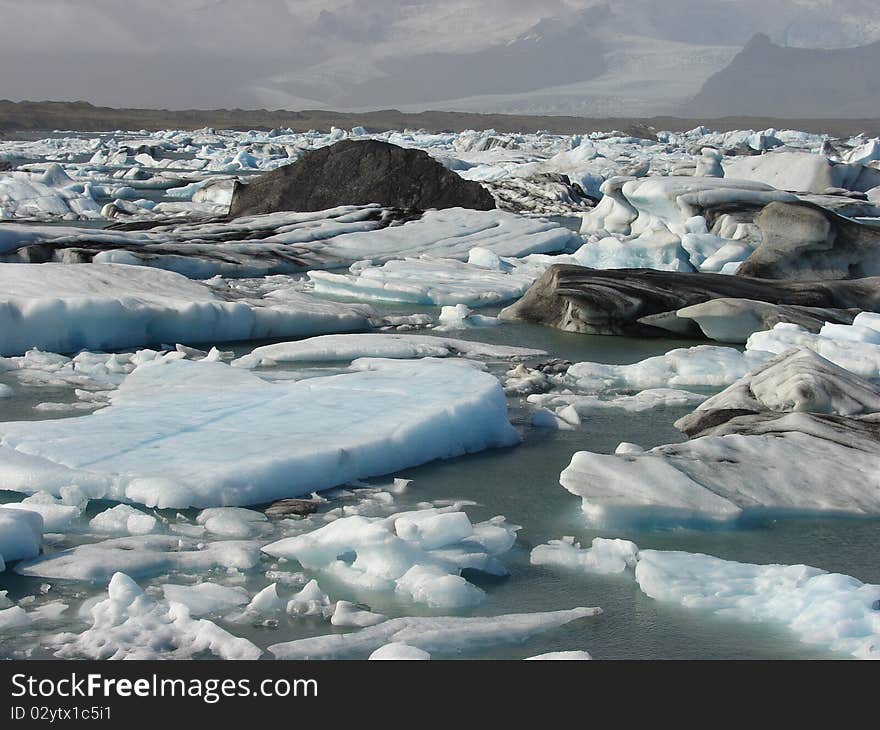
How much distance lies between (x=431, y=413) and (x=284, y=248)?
24.5 ft

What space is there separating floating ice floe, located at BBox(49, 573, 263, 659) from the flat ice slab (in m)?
0.89

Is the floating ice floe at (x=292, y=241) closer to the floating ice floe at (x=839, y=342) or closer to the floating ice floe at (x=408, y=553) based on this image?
the floating ice floe at (x=839, y=342)

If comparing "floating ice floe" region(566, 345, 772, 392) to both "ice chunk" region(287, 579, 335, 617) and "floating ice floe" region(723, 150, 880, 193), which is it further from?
"floating ice floe" region(723, 150, 880, 193)

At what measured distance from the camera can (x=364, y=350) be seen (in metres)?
6.98

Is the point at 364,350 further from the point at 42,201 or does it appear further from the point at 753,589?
the point at 42,201

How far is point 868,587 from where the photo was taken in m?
3.30

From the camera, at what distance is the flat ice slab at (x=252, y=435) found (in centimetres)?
415

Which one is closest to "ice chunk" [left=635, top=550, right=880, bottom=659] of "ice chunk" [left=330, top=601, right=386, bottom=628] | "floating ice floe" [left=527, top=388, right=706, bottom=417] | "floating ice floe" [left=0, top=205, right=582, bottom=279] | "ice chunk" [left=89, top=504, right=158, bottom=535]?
"ice chunk" [left=330, top=601, right=386, bottom=628]

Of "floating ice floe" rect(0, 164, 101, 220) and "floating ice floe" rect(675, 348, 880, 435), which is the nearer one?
"floating ice floe" rect(675, 348, 880, 435)

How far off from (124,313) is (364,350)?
1657 millimetres

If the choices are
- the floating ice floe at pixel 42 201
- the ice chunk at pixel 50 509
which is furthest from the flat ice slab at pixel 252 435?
the floating ice floe at pixel 42 201

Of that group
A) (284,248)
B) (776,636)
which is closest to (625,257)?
(284,248)

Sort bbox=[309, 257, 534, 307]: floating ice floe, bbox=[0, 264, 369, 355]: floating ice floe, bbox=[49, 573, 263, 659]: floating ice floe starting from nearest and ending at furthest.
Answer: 1. bbox=[49, 573, 263, 659]: floating ice floe
2. bbox=[0, 264, 369, 355]: floating ice floe
3. bbox=[309, 257, 534, 307]: floating ice floe

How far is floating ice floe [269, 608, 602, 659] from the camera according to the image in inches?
117
